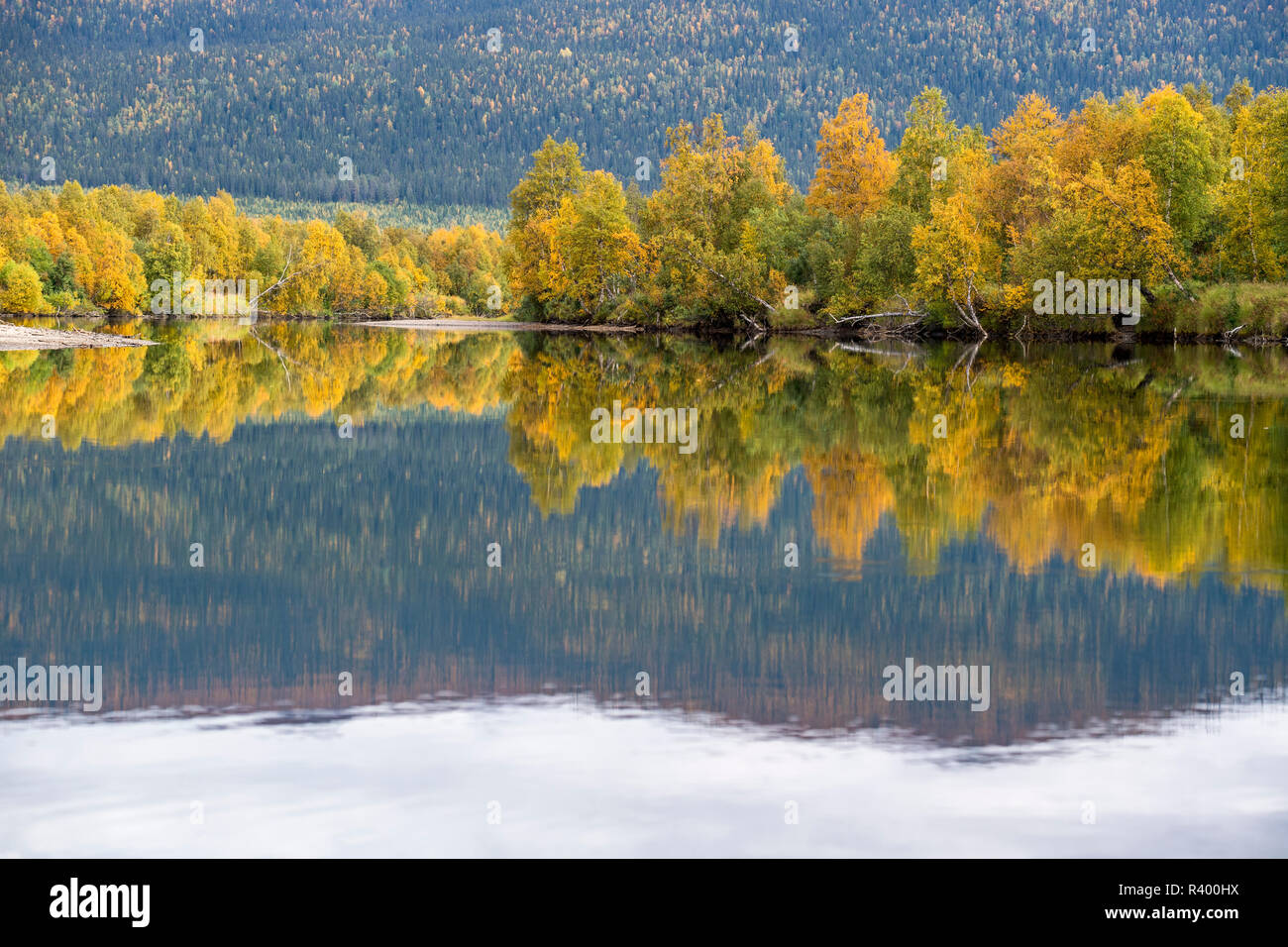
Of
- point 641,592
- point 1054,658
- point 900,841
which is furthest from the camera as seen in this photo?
point 641,592

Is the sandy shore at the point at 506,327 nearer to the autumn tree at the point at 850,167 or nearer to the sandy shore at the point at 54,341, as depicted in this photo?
the autumn tree at the point at 850,167

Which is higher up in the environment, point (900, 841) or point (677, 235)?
point (677, 235)

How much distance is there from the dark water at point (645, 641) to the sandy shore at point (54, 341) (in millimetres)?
44223

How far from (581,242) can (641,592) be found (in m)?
84.5

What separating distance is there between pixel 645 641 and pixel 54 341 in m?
65.1

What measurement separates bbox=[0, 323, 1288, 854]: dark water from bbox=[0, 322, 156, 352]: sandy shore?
4422cm

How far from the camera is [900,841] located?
832cm

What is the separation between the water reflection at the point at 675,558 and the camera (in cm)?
1136

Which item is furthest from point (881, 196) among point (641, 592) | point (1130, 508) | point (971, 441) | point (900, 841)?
point (900, 841)

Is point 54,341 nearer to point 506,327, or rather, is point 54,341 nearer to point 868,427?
point 506,327

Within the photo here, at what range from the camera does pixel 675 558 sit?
1595 centimetres

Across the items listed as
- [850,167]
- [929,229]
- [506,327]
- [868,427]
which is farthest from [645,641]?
[506,327]

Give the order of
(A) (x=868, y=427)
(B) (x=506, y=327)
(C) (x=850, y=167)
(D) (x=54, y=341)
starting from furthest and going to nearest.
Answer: (B) (x=506, y=327)
(C) (x=850, y=167)
(D) (x=54, y=341)
(A) (x=868, y=427)

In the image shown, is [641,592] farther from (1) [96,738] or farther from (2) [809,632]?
(1) [96,738]
